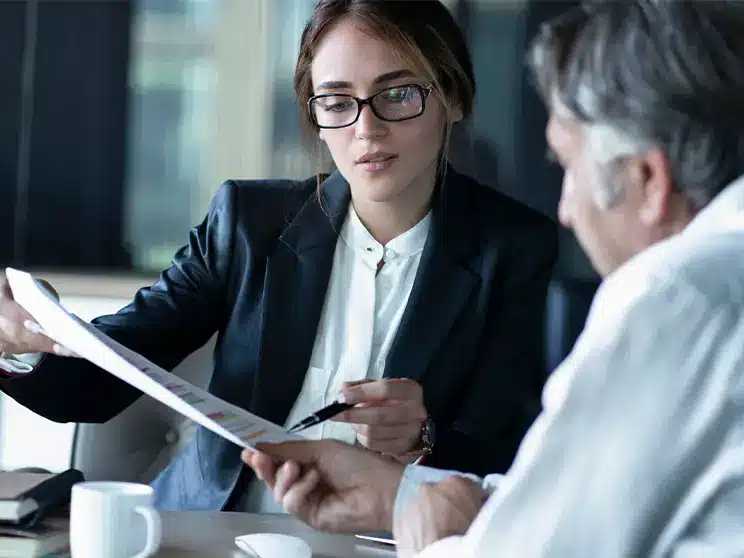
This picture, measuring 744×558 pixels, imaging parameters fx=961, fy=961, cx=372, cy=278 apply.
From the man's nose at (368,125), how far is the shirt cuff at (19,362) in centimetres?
61

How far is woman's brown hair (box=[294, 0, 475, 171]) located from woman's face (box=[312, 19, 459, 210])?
0.07ft

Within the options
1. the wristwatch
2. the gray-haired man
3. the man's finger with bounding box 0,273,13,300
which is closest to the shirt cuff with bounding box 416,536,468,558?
the gray-haired man

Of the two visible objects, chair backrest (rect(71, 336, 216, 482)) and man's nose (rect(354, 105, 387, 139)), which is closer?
man's nose (rect(354, 105, 387, 139))

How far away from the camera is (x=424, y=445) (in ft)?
4.73

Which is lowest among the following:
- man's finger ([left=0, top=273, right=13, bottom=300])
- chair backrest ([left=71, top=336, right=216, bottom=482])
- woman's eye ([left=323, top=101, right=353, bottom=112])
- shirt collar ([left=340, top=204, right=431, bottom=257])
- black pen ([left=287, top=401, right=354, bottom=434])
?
chair backrest ([left=71, top=336, right=216, bottom=482])

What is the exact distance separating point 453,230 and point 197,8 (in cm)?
270

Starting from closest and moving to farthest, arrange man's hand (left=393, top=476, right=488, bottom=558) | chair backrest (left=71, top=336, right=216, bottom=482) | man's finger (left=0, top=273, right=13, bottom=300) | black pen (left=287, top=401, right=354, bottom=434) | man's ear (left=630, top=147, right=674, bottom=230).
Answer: man's ear (left=630, top=147, right=674, bottom=230) → man's hand (left=393, top=476, right=488, bottom=558) → black pen (left=287, top=401, right=354, bottom=434) → man's finger (left=0, top=273, right=13, bottom=300) → chair backrest (left=71, top=336, right=216, bottom=482)

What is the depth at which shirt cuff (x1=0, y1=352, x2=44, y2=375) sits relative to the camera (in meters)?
1.44

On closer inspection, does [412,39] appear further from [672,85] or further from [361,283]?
[672,85]

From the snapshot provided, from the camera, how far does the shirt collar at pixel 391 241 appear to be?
5.56 ft

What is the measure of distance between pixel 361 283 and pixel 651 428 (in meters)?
1.04

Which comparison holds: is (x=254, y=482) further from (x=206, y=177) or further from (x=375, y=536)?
(x=206, y=177)

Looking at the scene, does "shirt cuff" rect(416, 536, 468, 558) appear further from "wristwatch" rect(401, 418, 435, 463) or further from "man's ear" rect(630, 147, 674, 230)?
"wristwatch" rect(401, 418, 435, 463)

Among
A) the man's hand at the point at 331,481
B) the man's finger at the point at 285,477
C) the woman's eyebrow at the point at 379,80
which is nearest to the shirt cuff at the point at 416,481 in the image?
the man's hand at the point at 331,481
